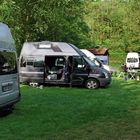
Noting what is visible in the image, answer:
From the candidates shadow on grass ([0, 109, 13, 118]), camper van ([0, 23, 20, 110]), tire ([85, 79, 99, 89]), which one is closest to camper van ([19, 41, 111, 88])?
tire ([85, 79, 99, 89])

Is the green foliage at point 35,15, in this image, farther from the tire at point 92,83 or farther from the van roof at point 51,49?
the tire at point 92,83

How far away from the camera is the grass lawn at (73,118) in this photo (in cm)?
1007

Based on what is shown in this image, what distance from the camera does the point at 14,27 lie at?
35500 millimetres

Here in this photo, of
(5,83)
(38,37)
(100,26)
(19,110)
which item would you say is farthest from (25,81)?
(100,26)

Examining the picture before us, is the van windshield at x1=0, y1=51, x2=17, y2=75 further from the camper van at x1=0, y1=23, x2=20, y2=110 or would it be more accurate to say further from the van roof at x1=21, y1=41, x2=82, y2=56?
the van roof at x1=21, y1=41, x2=82, y2=56

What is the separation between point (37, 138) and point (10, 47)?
13.1ft

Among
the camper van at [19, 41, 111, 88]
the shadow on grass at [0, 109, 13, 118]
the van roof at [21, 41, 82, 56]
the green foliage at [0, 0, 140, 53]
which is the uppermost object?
the green foliage at [0, 0, 140, 53]

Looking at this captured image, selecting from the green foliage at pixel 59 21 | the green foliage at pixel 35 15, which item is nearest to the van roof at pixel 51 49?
the green foliage at pixel 59 21

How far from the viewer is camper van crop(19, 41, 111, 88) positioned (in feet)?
71.4

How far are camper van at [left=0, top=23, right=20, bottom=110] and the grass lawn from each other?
0.51 m

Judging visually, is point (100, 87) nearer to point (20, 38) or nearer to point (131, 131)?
point (131, 131)

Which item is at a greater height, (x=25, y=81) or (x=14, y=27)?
(x=14, y=27)

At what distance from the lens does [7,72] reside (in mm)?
12352

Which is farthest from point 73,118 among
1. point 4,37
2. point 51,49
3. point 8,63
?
point 51,49
